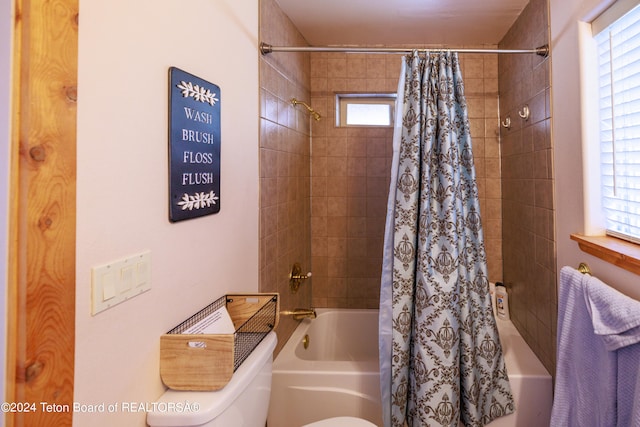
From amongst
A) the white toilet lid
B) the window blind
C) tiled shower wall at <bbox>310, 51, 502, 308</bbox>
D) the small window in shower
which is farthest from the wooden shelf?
the small window in shower

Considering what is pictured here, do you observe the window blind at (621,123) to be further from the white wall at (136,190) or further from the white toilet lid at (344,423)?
the white wall at (136,190)

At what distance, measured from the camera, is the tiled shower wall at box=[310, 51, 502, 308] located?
255 centimetres

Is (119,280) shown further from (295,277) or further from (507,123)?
(507,123)

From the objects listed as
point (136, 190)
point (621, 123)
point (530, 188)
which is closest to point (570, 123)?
point (621, 123)

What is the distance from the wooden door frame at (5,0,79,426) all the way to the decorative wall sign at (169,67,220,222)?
341 millimetres

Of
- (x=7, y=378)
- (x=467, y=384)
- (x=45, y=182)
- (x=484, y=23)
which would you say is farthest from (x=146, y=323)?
(x=484, y=23)

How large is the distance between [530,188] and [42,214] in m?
2.16

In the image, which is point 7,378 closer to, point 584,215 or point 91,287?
point 91,287

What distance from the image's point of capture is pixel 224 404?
3.07ft

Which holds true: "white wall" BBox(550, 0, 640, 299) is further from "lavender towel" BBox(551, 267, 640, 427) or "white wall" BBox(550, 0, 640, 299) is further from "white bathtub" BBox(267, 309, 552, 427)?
"white bathtub" BBox(267, 309, 552, 427)

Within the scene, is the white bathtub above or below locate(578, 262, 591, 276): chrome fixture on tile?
below

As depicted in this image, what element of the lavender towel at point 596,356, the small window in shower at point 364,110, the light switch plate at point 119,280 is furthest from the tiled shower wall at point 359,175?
the light switch plate at point 119,280

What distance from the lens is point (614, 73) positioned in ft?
4.30

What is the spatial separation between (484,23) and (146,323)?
2.46 meters
